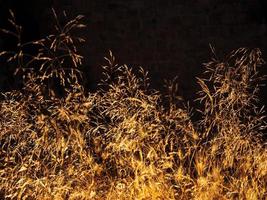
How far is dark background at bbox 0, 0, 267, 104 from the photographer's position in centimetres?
657

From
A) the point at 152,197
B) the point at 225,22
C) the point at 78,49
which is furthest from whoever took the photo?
the point at 78,49

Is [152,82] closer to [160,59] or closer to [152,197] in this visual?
[160,59]

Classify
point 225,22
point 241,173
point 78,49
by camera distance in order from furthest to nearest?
1. point 78,49
2. point 225,22
3. point 241,173

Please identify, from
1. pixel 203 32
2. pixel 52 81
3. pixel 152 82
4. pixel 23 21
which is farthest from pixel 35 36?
pixel 203 32

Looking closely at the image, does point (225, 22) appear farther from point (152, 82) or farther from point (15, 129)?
point (15, 129)

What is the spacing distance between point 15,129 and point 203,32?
10.1 ft

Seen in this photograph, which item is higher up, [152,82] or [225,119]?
[225,119]

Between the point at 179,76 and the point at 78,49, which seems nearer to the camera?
the point at 179,76

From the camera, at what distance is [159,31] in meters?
6.89

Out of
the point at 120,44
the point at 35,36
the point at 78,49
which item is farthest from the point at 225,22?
the point at 35,36

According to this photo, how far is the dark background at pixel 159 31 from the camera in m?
6.57

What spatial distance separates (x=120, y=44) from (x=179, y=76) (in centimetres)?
80

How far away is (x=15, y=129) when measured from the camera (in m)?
4.26

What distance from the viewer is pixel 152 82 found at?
689 cm
